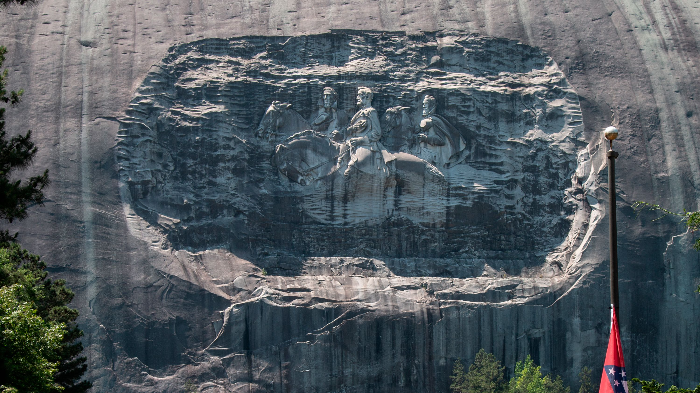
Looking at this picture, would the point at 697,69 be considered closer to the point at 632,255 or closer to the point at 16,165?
the point at 632,255

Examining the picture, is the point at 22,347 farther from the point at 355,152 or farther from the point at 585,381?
the point at 585,381

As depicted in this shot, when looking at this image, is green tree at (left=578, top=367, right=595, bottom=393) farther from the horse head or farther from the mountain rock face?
the horse head

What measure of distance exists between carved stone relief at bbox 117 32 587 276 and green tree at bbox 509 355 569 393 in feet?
9.26

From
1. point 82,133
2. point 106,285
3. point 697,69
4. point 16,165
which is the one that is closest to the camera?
point 16,165

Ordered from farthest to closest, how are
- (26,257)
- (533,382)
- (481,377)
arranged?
1. (481,377)
2. (533,382)
3. (26,257)

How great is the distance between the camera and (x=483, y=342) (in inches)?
791

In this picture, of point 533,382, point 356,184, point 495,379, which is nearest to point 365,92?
point 356,184

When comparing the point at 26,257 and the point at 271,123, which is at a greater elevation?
the point at 271,123

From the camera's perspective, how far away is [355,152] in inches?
862

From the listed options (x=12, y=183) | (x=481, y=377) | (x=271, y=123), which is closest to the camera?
(x=12, y=183)

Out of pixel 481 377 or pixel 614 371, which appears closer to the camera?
pixel 614 371

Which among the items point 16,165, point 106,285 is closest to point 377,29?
point 106,285

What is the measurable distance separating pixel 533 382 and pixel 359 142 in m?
7.86

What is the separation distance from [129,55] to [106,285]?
6761mm
